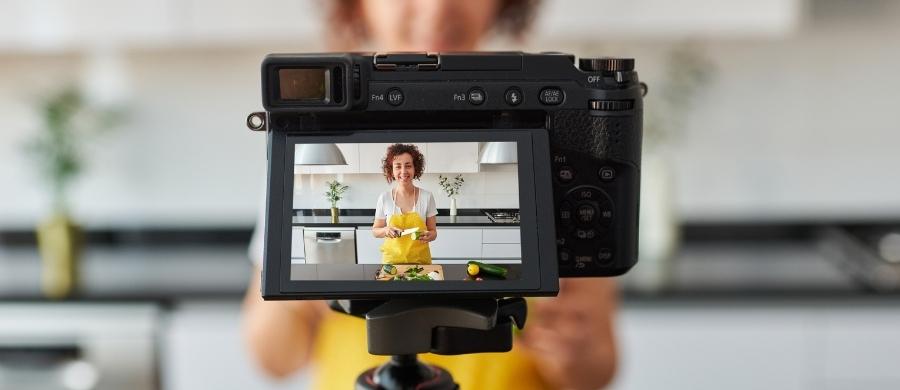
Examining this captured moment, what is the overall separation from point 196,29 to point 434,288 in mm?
1485

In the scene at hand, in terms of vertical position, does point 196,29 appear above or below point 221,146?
above

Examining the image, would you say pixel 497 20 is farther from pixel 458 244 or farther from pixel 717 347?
pixel 717 347

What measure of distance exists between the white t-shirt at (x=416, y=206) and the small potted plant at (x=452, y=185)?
1 centimetres

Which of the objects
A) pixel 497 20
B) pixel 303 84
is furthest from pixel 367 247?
pixel 497 20

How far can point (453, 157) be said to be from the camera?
0.65m

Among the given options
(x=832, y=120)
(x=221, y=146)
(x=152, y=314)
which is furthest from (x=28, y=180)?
(x=832, y=120)

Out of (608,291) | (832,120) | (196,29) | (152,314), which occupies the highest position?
(196,29)

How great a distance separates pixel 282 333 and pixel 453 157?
2.30 feet

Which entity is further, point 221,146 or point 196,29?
point 221,146

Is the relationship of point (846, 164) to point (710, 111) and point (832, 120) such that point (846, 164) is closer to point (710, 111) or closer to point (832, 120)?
point (832, 120)

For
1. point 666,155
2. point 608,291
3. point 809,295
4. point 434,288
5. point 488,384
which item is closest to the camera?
point 434,288

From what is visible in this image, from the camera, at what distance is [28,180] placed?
2359 mm

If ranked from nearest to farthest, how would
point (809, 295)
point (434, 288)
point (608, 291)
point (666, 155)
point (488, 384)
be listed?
1. point (434, 288)
2. point (488, 384)
3. point (608, 291)
4. point (809, 295)
5. point (666, 155)

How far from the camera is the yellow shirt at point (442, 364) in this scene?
105cm
